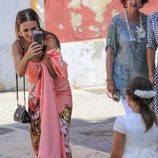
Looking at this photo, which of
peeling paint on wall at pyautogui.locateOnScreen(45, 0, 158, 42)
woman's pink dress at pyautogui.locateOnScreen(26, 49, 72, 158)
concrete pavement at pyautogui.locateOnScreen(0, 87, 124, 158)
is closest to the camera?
woman's pink dress at pyautogui.locateOnScreen(26, 49, 72, 158)

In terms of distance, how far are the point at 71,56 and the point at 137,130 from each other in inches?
374

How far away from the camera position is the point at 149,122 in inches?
144

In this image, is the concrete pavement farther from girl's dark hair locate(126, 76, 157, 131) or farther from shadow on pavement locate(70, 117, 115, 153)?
girl's dark hair locate(126, 76, 157, 131)

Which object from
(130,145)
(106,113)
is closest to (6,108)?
(106,113)

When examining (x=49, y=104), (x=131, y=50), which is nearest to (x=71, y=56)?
(x=131, y=50)

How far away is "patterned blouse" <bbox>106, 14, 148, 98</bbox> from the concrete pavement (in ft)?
5.24

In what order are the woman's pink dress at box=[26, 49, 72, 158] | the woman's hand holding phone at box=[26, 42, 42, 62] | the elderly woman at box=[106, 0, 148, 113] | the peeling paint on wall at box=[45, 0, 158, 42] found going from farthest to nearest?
the peeling paint on wall at box=[45, 0, 158, 42] → the elderly woman at box=[106, 0, 148, 113] → the woman's pink dress at box=[26, 49, 72, 158] → the woman's hand holding phone at box=[26, 42, 42, 62]

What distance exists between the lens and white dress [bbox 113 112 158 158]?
363 centimetres

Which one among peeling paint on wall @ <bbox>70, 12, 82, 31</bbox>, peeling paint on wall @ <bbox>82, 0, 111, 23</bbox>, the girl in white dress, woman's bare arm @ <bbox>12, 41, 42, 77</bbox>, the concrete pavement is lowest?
the concrete pavement

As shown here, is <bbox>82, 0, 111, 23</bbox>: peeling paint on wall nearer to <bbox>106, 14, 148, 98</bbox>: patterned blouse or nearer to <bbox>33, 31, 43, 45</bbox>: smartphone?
<bbox>106, 14, 148, 98</bbox>: patterned blouse

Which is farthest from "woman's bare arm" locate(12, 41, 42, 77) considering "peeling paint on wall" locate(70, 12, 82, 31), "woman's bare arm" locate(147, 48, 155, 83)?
"peeling paint on wall" locate(70, 12, 82, 31)

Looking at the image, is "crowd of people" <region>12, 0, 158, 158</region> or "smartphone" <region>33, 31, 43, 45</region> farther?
"crowd of people" <region>12, 0, 158, 158</region>

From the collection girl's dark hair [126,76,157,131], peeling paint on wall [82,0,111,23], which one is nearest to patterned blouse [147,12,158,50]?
girl's dark hair [126,76,157,131]

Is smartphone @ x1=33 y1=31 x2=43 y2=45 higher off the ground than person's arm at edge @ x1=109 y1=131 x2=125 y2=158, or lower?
higher
